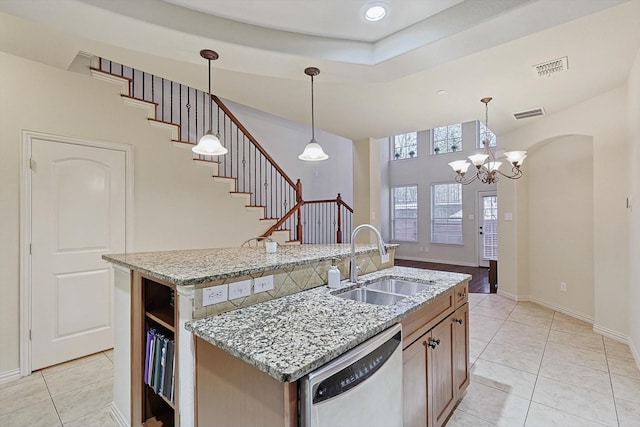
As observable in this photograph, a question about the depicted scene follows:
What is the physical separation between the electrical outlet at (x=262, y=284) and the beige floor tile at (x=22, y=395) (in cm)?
213

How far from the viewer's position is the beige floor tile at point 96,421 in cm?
201

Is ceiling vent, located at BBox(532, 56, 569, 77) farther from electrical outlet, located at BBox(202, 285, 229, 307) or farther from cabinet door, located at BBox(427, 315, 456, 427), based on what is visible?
electrical outlet, located at BBox(202, 285, 229, 307)

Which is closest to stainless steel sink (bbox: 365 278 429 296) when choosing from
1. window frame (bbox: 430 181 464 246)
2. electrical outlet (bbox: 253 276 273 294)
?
electrical outlet (bbox: 253 276 273 294)

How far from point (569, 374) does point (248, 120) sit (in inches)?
215

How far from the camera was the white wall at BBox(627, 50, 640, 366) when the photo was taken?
8.89 feet

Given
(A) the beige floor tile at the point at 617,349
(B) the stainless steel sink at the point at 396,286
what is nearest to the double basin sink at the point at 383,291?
(B) the stainless steel sink at the point at 396,286

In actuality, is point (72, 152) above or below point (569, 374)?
above

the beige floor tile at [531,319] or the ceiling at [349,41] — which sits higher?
the ceiling at [349,41]

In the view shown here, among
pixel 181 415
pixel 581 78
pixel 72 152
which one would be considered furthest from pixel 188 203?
pixel 581 78

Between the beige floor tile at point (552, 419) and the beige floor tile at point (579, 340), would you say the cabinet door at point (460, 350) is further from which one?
the beige floor tile at point (579, 340)

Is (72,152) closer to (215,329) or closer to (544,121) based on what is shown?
(215,329)

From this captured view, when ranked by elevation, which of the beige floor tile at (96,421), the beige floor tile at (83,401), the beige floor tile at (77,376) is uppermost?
the beige floor tile at (96,421)

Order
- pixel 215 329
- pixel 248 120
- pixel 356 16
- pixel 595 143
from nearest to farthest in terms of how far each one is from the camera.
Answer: pixel 215 329 → pixel 356 16 → pixel 595 143 → pixel 248 120

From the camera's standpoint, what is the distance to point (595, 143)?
3498 millimetres
